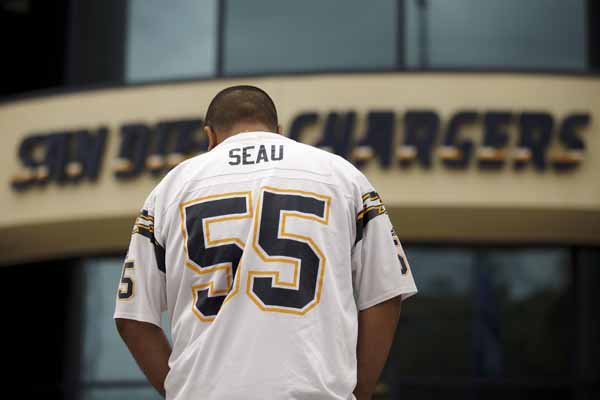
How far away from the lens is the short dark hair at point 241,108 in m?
3.24

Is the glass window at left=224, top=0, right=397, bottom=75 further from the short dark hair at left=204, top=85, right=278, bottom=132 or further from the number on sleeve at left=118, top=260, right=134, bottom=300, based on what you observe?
the number on sleeve at left=118, top=260, right=134, bottom=300

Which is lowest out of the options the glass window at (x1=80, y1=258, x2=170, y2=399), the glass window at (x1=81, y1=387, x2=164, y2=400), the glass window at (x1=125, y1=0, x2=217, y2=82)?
the glass window at (x1=81, y1=387, x2=164, y2=400)

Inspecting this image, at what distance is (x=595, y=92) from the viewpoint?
1191cm

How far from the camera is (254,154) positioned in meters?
3.10

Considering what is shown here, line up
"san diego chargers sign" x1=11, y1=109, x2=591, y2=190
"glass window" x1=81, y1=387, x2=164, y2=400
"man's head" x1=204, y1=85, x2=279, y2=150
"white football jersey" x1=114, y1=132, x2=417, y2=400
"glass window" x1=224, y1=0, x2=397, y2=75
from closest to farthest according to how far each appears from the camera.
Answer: "white football jersey" x1=114, y1=132, x2=417, y2=400 → "man's head" x1=204, y1=85, x2=279, y2=150 → "san diego chargers sign" x1=11, y1=109, x2=591, y2=190 → "glass window" x1=224, y1=0, x2=397, y2=75 → "glass window" x1=81, y1=387, x2=164, y2=400

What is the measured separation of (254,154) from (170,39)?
1042 centimetres

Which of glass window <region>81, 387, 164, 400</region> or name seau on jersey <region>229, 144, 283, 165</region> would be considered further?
glass window <region>81, 387, 164, 400</region>

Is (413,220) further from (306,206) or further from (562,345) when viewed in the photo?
(306,206)

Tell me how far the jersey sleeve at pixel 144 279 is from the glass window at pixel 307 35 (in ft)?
30.9

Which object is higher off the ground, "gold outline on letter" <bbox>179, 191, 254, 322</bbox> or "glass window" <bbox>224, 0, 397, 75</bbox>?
"glass window" <bbox>224, 0, 397, 75</bbox>

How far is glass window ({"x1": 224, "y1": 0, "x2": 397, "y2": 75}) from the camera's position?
1264 centimetres

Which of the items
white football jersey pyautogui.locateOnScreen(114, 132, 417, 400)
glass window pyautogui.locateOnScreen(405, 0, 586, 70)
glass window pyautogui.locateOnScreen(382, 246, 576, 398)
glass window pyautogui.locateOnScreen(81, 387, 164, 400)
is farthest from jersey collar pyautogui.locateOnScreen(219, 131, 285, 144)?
glass window pyautogui.locateOnScreen(81, 387, 164, 400)

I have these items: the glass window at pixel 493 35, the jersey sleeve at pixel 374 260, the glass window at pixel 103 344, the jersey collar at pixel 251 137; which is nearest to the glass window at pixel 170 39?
the glass window at pixel 493 35

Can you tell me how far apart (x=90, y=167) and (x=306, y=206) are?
980 centimetres
